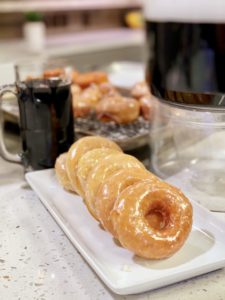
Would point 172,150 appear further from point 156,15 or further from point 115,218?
point 115,218

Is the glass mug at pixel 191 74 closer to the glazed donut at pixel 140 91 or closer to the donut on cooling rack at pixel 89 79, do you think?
the glazed donut at pixel 140 91

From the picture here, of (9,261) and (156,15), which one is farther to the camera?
(156,15)

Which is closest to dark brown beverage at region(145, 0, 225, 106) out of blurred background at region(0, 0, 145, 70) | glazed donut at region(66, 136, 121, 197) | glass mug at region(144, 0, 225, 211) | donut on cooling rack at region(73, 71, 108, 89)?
glass mug at region(144, 0, 225, 211)

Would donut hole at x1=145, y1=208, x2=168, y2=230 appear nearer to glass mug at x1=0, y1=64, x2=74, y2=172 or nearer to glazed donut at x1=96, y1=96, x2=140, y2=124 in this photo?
glass mug at x1=0, y1=64, x2=74, y2=172

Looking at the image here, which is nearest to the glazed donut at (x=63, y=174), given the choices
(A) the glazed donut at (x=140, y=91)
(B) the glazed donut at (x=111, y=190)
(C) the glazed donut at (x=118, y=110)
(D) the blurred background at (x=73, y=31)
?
(B) the glazed donut at (x=111, y=190)

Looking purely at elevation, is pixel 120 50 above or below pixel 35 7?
below

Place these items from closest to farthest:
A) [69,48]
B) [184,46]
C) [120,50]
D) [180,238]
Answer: [180,238]
[184,46]
[69,48]
[120,50]

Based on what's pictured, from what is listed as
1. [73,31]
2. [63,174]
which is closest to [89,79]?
[63,174]

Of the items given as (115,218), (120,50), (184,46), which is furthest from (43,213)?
(120,50)

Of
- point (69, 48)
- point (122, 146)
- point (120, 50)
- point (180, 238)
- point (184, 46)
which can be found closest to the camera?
point (180, 238)
